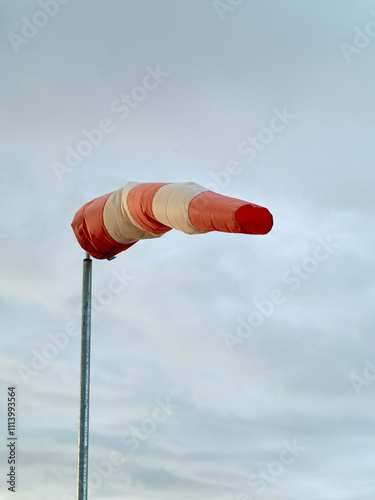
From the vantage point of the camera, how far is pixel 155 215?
11578 millimetres

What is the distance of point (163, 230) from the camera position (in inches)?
489

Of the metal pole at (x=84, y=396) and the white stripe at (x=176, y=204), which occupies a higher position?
the white stripe at (x=176, y=204)

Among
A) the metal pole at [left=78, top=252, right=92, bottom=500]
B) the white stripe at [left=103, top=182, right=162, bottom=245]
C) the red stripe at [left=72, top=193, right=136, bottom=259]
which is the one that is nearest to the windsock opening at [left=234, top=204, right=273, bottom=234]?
the white stripe at [left=103, top=182, right=162, bottom=245]

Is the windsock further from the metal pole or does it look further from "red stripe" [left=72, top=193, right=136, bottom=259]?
the metal pole

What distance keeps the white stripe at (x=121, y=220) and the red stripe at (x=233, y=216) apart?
2798 mm

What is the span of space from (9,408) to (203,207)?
22.4ft

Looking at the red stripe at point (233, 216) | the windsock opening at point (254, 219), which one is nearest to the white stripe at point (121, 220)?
the red stripe at point (233, 216)

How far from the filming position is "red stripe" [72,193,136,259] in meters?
13.3

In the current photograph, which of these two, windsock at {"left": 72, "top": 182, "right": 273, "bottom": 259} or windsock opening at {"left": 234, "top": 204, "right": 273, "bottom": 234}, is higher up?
windsock at {"left": 72, "top": 182, "right": 273, "bottom": 259}

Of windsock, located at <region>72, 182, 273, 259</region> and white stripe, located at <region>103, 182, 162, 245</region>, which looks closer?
windsock, located at <region>72, 182, 273, 259</region>

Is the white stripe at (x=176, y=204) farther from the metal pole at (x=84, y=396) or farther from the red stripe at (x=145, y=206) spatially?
the metal pole at (x=84, y=396)

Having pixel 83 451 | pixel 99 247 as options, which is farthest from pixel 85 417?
pixel 99 247

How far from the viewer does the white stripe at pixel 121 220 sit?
12734 mm

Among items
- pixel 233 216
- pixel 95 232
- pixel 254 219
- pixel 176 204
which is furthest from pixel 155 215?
pixel 254 219
